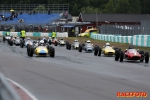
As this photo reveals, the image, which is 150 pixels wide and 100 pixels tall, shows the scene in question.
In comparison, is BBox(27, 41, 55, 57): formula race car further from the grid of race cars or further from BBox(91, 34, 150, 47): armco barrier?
BBox(91, 34, 150, 47): armco barrier

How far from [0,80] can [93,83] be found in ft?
22.5

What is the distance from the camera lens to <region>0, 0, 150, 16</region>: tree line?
118 metres

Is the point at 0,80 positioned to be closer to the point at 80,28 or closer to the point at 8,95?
the point at 8,95

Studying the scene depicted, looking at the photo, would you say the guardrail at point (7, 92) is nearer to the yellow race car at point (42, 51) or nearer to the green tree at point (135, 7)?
the yellow race car at point (42, 51)

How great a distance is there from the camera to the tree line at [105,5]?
118m

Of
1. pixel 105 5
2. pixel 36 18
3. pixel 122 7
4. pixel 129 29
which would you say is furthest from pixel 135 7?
pixel 129 29

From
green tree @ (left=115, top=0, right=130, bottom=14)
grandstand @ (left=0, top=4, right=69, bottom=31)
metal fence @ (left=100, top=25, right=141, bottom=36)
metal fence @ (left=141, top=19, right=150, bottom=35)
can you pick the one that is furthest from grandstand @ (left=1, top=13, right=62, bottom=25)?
metal fence @ (left=141, top=19, right=150, bottom=35)

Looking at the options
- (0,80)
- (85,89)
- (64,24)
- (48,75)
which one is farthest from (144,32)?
(64,24)

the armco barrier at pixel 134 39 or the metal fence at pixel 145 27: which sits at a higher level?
the metal fence at pixel 145 27

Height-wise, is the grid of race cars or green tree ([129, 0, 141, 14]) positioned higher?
green tree ([129, 0, 141, 14])

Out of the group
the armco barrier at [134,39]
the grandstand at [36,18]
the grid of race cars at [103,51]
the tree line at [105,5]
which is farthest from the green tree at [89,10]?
the grid of race cars at [103,51]

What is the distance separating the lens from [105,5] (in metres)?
130

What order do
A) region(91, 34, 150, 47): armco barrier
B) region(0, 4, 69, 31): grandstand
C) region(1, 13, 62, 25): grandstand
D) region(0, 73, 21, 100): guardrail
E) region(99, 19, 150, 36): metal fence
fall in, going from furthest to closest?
region(1, 13, 62, 25): grandstand < region(0, 4, 69, 31): grandstand < region(99, 19, 150, 36): metal fence < region(91, 34, 150, 47): armco barrier < region(0, 73, 21, 100): guardrail

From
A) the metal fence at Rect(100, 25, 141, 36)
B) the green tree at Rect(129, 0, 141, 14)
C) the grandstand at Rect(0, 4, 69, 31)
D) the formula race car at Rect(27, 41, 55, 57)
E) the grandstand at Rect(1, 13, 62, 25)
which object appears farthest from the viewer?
the green tree at Rect(129, 0, 141, 14)
